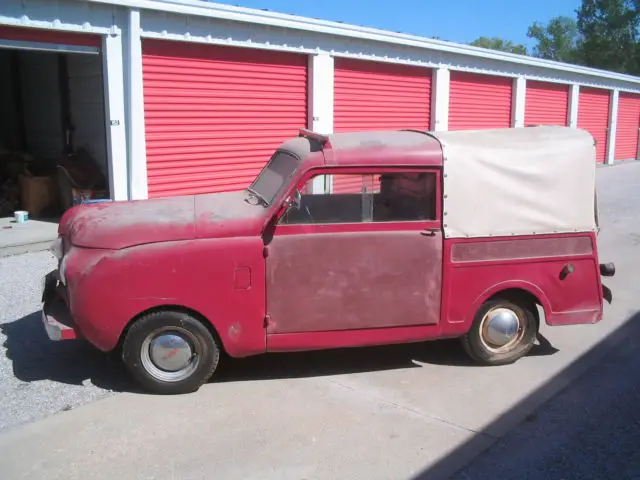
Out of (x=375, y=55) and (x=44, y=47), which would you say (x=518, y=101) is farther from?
(x=44, y=47)

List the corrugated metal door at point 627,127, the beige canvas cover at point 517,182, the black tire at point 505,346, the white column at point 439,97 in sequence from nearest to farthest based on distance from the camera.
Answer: the beige canvas cover at point 517,182
the black tire at point 505,346
the white column at point 439,97
the corrugated metal door at point 627,127

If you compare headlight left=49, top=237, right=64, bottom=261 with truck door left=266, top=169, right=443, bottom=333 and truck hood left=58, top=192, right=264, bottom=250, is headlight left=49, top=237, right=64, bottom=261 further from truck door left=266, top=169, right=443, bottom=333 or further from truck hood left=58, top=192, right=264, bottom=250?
truck door left=266, top=169, right=443, bottom=333

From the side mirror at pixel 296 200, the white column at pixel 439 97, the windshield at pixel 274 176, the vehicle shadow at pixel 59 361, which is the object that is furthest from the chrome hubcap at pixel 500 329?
the white column at pixel 439 97

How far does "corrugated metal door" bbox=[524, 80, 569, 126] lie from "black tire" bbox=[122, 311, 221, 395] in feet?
58.2

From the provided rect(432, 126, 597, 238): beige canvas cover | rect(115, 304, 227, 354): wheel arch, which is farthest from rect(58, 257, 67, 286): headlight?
rect(432, 126, 597, 238): beige canvas cover

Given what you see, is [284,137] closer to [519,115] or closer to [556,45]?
[519,115]

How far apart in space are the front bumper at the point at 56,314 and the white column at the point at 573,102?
68.0 feet

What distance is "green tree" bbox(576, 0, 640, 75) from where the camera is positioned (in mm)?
44938

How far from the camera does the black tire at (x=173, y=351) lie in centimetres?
460

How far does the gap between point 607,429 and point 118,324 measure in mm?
3443

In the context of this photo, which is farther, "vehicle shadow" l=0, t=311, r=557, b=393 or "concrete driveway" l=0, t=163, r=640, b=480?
"vehicle shadow" l=0, t=311, r=557, b=393

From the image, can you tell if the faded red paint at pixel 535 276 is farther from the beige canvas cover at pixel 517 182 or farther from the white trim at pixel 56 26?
the white trim at pixel 56 26

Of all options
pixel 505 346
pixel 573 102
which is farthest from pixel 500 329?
pixel 573 102

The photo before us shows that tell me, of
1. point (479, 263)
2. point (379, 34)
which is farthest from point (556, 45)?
point (479, 263)
